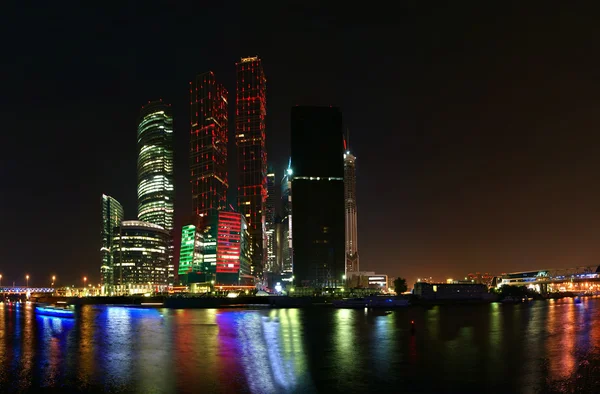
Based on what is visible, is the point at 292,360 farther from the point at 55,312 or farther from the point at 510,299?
the point at 510,299

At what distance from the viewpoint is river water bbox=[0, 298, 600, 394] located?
3133 cm

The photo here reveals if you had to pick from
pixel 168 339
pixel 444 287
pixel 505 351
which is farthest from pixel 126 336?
pixel 444 287

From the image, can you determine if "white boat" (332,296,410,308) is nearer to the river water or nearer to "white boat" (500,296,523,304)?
"white boat" (500,296,523,304)

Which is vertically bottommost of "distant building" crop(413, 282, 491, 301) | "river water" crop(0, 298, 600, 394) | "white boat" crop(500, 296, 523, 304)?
"white boat" crop(500, 296, 523, 304)

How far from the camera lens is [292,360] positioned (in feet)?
132

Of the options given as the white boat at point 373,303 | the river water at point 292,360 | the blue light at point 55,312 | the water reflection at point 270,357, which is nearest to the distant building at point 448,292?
the white boat at point 373,303

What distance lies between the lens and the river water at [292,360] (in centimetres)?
3133

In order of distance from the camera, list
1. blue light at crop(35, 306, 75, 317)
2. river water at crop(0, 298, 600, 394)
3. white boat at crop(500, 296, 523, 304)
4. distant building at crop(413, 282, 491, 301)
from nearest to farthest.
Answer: river water at crop(0, 298, 600, 394), blue light at crop(35, 306, 75, 317), distant building at crop(413, 282, 491, 301), white boat at crop(500, 296, 523, 304)

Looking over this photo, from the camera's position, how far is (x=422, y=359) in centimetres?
4116

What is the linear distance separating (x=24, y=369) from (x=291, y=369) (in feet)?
65.9

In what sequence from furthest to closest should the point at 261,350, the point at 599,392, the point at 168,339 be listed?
the point at 168,339
the point at 261,350
the point at 599,392

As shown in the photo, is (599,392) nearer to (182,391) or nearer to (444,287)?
(182,391)

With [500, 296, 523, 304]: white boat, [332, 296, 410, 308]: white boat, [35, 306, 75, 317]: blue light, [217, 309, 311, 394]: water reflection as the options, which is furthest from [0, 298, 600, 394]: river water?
[500, 296, 523, 304]: white boat

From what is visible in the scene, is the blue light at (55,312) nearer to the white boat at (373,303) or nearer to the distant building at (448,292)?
the white boat at (373,303)
